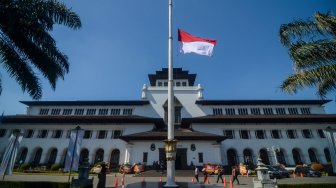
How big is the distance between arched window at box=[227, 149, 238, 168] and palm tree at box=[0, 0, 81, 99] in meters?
31.1

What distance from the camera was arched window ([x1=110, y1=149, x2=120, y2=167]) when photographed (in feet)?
111

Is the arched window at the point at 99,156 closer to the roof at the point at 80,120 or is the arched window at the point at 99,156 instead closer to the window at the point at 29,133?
the roof at the point at 80,120

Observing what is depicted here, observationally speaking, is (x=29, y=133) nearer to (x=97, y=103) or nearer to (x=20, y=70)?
(x=97, y=103)

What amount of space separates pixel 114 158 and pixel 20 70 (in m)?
26.8

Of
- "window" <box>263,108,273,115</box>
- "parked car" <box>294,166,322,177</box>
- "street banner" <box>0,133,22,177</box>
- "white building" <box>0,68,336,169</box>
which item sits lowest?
"parked car" <box>294,166,322,177</box>

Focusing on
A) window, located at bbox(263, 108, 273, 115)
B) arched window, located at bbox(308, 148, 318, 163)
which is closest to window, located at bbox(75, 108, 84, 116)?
window, located at bbox(263, 108, 273, 115)

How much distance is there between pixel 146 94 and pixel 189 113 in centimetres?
1036

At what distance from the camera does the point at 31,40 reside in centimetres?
1120

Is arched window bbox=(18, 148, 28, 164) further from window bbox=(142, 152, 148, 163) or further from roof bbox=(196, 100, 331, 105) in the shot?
roof bbox=(196, 100, 331, 105)

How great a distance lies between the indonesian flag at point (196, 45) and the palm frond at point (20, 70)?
378 inches

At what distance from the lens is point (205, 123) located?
35938mm

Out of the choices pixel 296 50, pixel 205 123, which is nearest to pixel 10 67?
pixel 296 50

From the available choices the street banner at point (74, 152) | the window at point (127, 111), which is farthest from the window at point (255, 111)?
the street banner at point (74, 152)

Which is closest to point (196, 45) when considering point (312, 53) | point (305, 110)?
point (312, 53)
